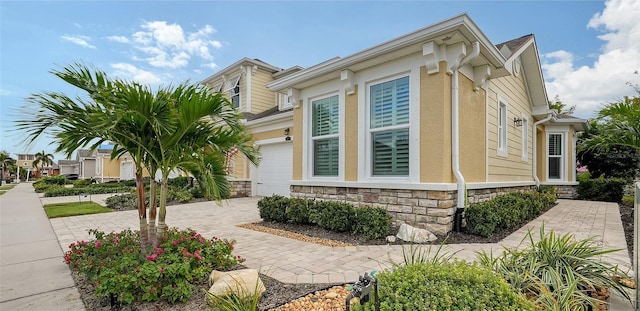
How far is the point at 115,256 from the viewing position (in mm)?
3133

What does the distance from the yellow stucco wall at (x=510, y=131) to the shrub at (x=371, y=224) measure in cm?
312

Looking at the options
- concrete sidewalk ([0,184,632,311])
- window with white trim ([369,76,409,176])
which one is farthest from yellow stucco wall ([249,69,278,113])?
window with white trim ([369,76,409,176])

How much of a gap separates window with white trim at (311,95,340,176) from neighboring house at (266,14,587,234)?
24mm

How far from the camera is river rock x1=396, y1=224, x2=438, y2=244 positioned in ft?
15.7

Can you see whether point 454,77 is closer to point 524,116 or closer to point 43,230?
point 524,116

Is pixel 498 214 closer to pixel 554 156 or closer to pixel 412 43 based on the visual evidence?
pixel 412 43

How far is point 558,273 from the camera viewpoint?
253 cm

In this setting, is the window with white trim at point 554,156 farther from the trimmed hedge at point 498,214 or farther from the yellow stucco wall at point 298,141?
the yellow stucco wall at point 298,141

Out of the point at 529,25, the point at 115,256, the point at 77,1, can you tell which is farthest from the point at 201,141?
the point at 529,25

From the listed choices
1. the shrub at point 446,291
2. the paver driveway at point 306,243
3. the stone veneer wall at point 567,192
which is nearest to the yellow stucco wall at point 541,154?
the stone veneer wall at point 567,192

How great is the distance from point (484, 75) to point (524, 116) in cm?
463

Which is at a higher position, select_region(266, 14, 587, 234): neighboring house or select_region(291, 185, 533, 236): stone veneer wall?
select_region(266, 14, 587, 234): neighboring house

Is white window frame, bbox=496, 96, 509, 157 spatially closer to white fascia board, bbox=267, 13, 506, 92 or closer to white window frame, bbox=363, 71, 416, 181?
white fascia board, bbox=267, 13, 506, 92

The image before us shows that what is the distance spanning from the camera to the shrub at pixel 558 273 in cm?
228
